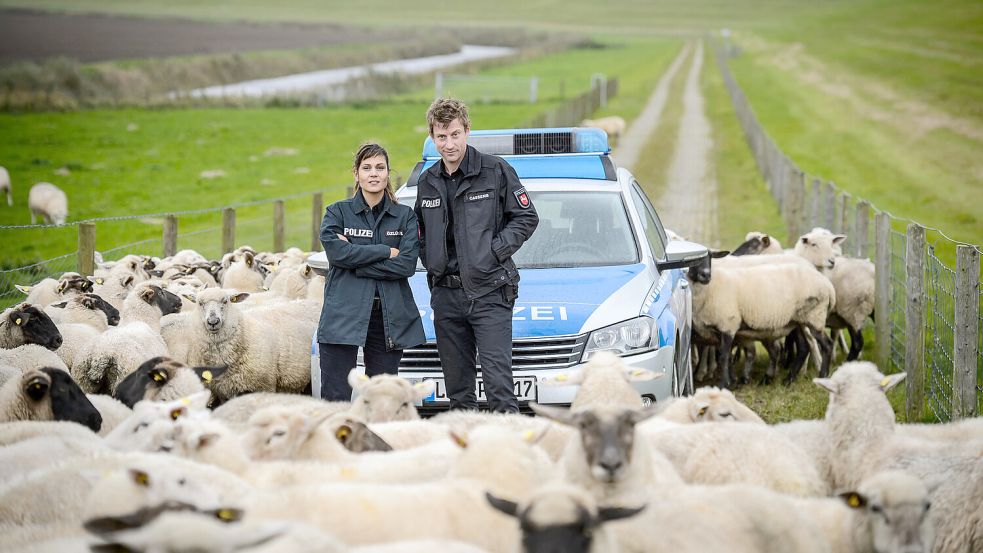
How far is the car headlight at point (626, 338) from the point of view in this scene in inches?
281

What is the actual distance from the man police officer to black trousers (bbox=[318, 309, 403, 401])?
416 millimetres

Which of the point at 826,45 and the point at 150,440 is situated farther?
the point at 826,45

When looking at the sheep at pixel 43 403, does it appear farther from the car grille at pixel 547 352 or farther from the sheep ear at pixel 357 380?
the car grille at pixel 547 352

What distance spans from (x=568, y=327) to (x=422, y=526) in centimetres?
315

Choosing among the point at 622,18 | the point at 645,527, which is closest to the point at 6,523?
the point at 645,527

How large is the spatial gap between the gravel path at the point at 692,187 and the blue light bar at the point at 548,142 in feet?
32.9

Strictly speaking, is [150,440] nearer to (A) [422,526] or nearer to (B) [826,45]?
(A) [422,526]

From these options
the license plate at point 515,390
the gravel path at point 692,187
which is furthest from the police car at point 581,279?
the gravel path at point 692,187

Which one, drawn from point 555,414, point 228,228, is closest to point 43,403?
point 555,414

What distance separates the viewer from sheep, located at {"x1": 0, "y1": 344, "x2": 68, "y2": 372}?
749 centimetres

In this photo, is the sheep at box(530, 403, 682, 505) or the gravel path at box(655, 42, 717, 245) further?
the gravel path at box(655, 42, 717, 245)

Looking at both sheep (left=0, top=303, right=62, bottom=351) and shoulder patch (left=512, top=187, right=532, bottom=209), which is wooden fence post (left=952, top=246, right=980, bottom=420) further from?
sheep (left=0, top=303, right=62, bottom=351)

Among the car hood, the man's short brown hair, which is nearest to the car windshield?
the car hood

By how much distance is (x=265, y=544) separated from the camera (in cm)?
362
